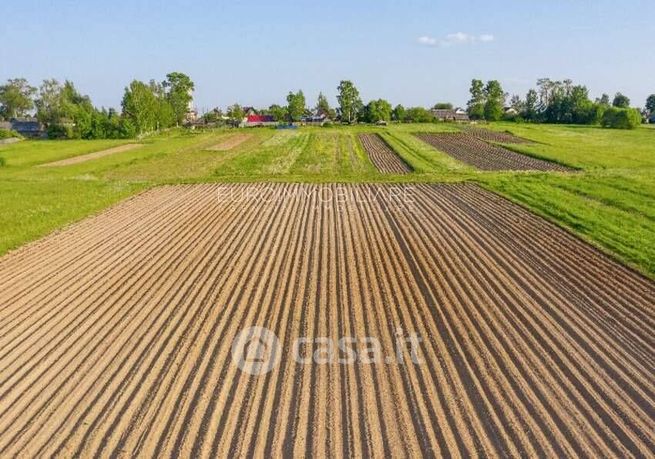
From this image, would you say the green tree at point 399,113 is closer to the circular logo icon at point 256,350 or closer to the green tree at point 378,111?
the green tree at point 378,111

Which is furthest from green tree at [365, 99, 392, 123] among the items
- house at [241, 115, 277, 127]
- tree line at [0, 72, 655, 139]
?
house at [241, 115, 277, 127]

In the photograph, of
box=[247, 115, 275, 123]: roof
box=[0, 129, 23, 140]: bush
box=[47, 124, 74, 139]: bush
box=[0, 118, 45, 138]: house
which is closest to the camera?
box=[0, 129, 23, 140]: bush

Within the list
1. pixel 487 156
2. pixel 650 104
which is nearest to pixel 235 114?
pixel 487 156

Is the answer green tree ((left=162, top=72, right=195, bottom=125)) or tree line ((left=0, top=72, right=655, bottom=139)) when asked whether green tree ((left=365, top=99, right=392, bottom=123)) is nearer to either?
tree line ((left=0, top=72, right=655, bottom=139))

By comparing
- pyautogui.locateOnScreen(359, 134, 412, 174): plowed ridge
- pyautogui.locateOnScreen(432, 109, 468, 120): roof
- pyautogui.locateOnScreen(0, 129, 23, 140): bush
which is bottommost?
pyautogui.locateOnScreen(359, 134, 412, 174): plowed ridge

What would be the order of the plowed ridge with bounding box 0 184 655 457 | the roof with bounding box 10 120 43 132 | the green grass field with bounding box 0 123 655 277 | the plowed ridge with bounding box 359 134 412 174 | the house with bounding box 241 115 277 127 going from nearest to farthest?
1. the plowed ridge with bounding box 0 184 655 457
2. the green grass field with bounding box 0 123 655 277
3. the plowed ridge with bounding box 359 134 412 174
4. the roof with bounding box 10 120 43 132
5. the house with bounding box 241 115 277 127

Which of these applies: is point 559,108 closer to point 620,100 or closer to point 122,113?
point 620,100

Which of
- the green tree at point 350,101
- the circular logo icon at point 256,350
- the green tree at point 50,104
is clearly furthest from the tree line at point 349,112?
the circular logo icon at point 256,350

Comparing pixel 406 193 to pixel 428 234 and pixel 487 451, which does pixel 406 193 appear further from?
pixel 487 451
